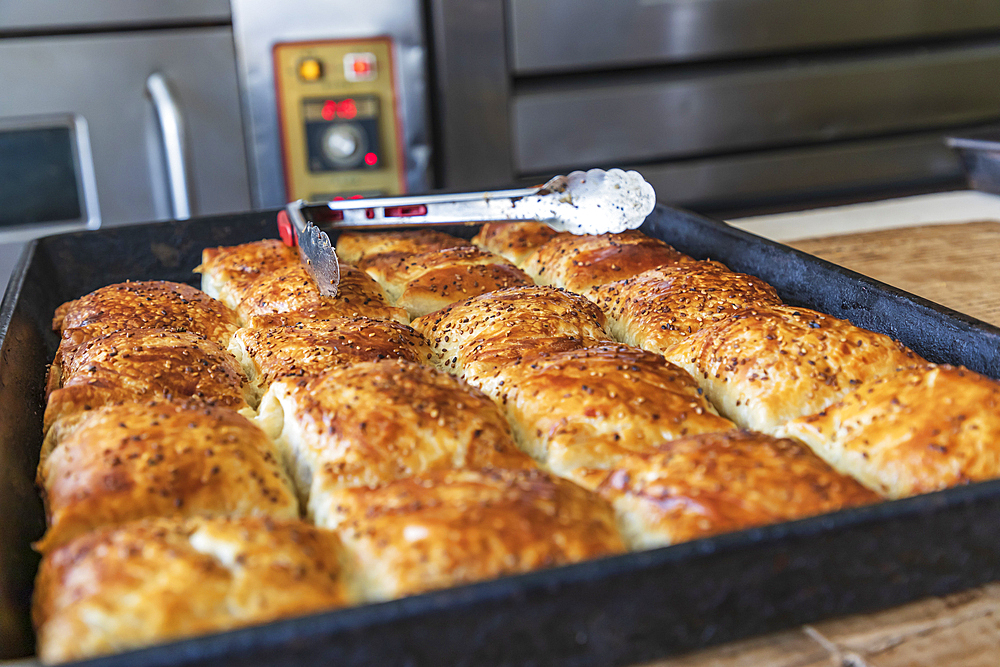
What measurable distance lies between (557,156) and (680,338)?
7.68 ft

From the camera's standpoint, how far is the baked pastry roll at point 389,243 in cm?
251

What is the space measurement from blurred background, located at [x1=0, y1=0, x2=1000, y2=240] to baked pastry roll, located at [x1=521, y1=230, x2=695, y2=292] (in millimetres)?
561

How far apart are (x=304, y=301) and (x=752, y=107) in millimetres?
2995

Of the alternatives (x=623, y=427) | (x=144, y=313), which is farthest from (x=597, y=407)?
(x=144, y=313)

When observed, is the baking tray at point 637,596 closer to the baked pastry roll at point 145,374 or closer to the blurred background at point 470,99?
the baked pastry roll at point 145,374

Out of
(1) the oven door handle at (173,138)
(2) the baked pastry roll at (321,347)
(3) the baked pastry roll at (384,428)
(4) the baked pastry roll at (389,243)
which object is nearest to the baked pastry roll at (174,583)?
(3) the baked pastry roll at (384,428)

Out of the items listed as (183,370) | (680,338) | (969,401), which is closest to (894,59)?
(680,338)

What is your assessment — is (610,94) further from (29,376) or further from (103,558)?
(103,558)

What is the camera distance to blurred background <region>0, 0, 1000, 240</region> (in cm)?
343

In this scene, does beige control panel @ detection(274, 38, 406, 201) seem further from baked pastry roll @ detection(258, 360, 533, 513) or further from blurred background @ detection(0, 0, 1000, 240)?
baked pastry roll @ detection(258, 360, 533, 513)

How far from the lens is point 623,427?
143 cm

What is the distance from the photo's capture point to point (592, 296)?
2.17 metres

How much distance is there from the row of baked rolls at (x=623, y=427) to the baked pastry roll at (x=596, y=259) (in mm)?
219

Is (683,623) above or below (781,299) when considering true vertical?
below
